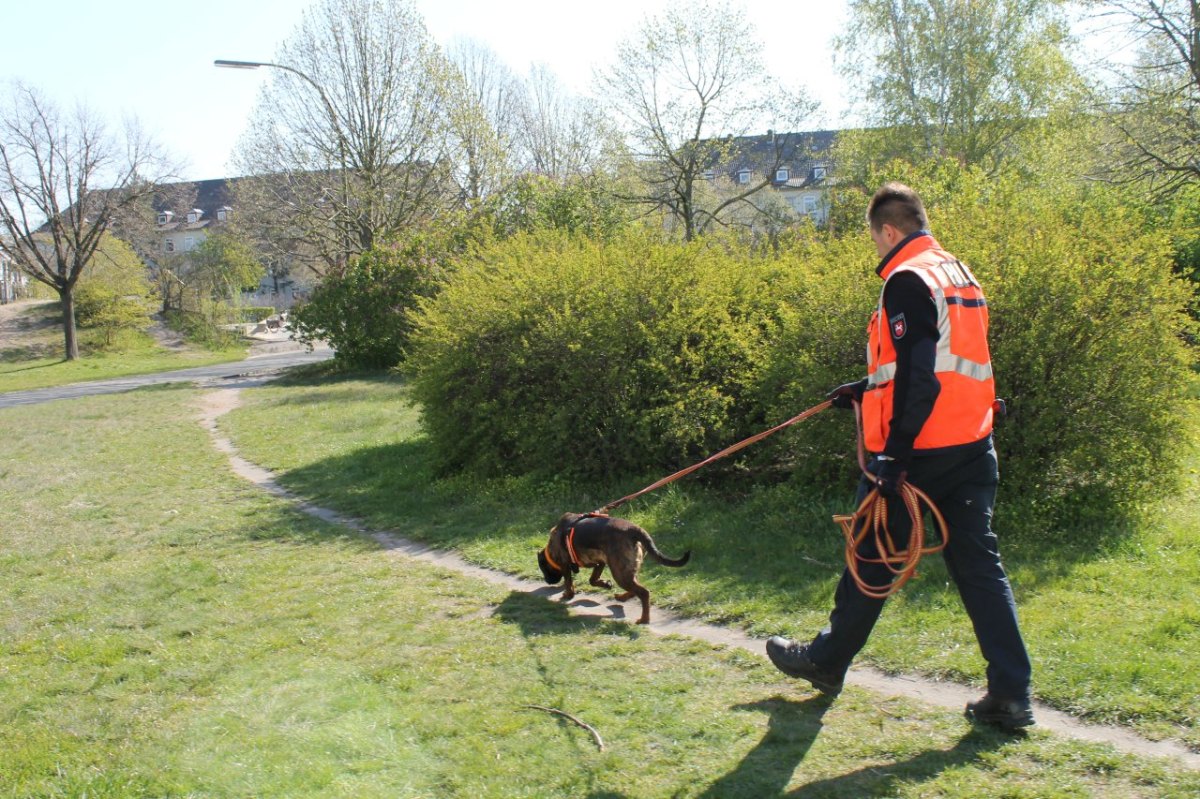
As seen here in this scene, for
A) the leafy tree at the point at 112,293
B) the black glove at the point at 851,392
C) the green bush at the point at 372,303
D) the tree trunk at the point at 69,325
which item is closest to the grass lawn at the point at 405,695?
the black glove at the point at 851,392

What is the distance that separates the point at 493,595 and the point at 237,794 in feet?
9.59

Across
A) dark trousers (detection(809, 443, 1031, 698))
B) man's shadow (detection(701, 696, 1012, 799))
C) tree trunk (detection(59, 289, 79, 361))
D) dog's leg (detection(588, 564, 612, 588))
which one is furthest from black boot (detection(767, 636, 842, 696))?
tree trunk (detection(59, 289, 79, 361))

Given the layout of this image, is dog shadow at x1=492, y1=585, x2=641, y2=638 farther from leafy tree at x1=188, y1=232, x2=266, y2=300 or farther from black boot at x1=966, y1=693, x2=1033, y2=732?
leafy tree at x1=188, y1=232, x2=266, y2=300

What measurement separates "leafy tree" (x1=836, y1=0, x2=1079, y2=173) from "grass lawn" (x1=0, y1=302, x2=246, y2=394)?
29.4 meters

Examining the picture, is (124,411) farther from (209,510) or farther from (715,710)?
(715,710)

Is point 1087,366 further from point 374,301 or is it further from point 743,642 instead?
point 374,301

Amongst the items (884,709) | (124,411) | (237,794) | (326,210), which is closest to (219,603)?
(237,794)

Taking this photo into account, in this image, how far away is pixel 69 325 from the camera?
4019 centimetres

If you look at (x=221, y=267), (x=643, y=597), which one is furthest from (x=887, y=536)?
(x=221, y=267)

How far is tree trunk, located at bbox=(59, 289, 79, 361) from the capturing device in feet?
130

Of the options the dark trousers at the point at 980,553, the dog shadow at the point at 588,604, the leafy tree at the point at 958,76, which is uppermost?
the leafy tree at the point at 958,76

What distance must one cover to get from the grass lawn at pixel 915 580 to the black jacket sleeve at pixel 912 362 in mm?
1521

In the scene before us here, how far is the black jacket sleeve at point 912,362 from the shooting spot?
373 centimetres

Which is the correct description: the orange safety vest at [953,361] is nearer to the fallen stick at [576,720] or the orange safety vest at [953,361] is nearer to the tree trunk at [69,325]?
the fallen stick at [576,720]
